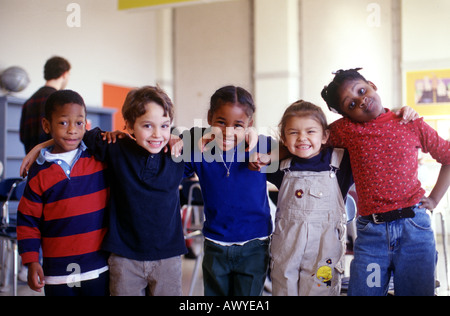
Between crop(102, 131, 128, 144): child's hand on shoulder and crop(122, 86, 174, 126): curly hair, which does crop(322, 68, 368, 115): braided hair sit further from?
crop(102, 131, 128, 144): child's hand on shoulder

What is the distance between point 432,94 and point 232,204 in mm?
853

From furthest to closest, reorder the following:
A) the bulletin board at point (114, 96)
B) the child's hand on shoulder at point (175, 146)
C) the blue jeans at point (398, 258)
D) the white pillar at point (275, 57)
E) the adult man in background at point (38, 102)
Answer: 1. the bulletin board at point (114, 96)
2. the white pillar at point (275, 57)
3. the adult man in background at point (38, 102)
4. the child's hand on shoulder at point (175, 146)
5. the blue jeans at point (398, 258)

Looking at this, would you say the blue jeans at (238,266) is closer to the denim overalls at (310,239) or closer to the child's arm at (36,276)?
the denim overalls at (310,239)

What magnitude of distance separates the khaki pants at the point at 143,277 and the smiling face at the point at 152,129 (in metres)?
0.37

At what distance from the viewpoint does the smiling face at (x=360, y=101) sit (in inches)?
56.0

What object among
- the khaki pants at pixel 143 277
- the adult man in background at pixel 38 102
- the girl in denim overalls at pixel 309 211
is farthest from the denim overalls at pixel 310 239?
the adult man in background at pixel 38 102

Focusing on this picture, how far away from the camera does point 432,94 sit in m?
1.62

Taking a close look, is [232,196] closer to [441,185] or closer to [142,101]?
[142,101]

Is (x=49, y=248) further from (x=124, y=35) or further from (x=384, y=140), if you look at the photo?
(x=124, y=35)

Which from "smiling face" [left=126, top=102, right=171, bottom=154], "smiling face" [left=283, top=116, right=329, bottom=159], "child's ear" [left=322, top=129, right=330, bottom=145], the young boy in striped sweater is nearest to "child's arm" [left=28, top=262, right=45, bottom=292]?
the young boy in striped sweater

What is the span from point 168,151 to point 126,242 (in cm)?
33

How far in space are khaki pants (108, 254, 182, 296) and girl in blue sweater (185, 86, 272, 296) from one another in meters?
0.13

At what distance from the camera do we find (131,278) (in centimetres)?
142
